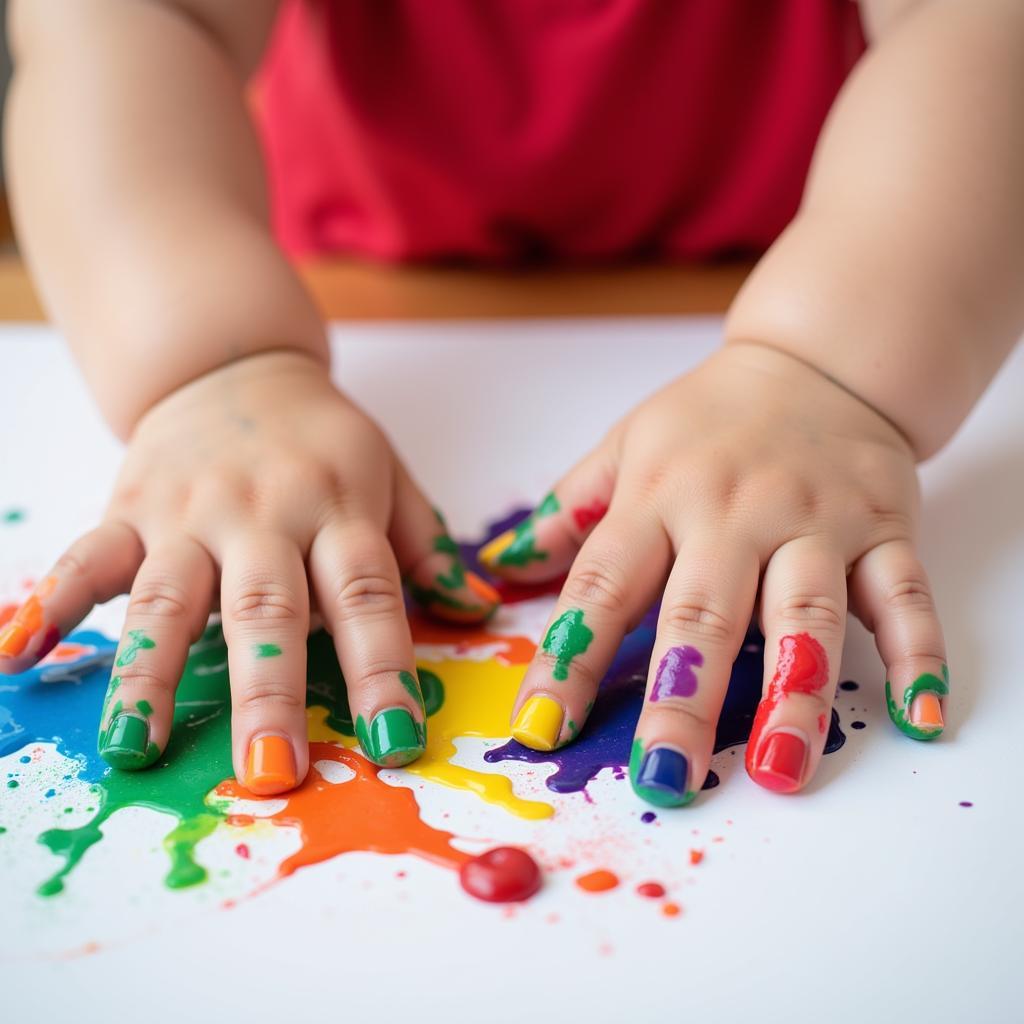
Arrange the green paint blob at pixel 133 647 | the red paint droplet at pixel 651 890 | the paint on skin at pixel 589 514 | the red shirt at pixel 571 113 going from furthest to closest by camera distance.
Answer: the red shirt at pixel 571 113
the paint on skin at pixel 589 514
the green paint blob at pixel 133 647
the red paint droplet at pixel 651 890

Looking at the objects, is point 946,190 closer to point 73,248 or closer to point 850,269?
point 850,269

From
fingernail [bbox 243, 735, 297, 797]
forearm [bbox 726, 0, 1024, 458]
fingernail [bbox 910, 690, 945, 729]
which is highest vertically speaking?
forearm [bbox 726, 0, 1024, 458]

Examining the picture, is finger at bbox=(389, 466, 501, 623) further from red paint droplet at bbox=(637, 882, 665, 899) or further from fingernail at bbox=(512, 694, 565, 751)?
red paint droplet at bbox=(637, 882, 665, 899)

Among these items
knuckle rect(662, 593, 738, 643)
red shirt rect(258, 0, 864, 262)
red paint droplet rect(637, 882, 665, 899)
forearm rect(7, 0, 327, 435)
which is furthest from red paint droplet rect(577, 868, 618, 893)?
red shirt rect(258, 0, 864, 262)

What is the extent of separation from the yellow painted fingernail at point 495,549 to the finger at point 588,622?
9 cm

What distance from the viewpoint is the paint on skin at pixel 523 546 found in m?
0.67

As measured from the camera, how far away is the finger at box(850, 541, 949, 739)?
1.76 feet

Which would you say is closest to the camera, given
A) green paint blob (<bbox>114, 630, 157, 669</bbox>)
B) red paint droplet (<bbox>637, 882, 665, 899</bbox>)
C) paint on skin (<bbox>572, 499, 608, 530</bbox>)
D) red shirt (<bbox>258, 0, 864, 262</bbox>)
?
red paint droplet (<bbox>637, 882, 665, 899</bbox>)

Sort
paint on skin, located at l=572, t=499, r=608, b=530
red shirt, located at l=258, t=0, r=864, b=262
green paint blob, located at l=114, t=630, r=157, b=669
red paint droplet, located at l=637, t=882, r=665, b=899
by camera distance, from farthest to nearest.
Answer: red shirt, located at l=258, t=0, r=864, b=262, paint on skin, located at l=572, t=499, r=608, b=530, green paint blob, located at l=114, t=630, r=157, b=669, red paint droplet, located at l=637, t=882, r=665, b=899

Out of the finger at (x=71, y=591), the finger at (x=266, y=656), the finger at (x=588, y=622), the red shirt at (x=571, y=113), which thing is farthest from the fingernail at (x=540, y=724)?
the red shirt at (x=571, y=113)

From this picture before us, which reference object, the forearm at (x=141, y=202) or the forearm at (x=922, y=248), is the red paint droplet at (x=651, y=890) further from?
the forearm at (x=141, y=202)

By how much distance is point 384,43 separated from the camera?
1097 millimetres

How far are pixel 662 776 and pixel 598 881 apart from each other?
6cm

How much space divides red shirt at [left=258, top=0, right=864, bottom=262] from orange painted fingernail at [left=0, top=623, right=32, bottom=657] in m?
0.71
